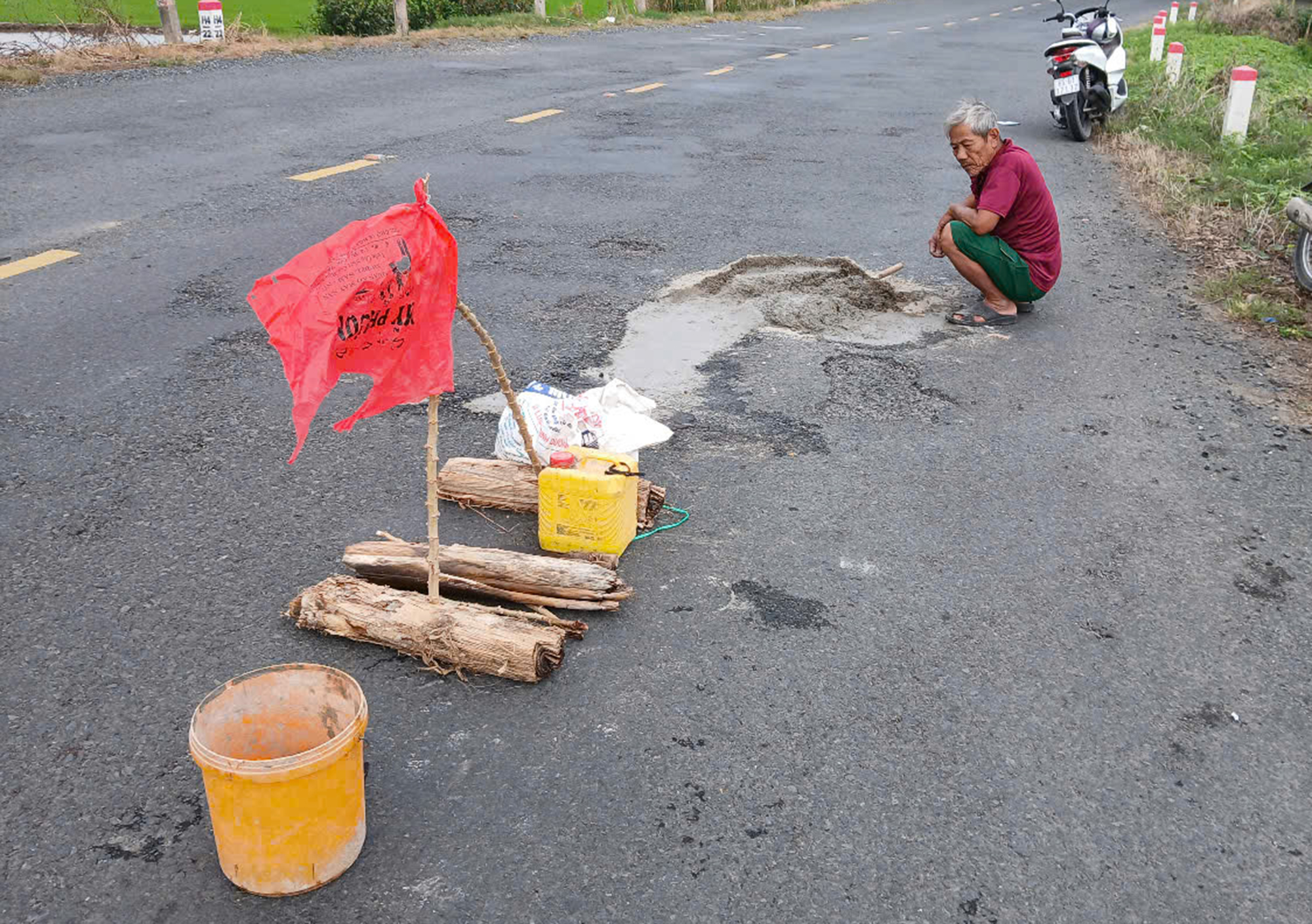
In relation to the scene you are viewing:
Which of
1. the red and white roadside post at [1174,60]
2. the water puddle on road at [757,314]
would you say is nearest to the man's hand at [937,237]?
the water puddle on road at [757,314]

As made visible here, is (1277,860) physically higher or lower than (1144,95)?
lower

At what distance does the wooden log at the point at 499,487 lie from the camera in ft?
13.0

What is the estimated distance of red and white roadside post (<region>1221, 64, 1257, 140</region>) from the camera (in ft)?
35.1

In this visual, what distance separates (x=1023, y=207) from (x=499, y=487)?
355 centimetres

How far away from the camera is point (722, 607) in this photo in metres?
3.49

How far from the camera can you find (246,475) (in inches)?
165

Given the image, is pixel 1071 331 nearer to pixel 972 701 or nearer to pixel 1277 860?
pixel 972 701

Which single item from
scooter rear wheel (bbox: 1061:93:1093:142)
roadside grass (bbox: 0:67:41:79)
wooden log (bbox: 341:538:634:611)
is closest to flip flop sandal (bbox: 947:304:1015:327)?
wooden log (bbox: 341:538:634:611)

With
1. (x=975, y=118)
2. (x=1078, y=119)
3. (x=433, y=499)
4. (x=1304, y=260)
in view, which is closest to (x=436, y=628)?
(x=433, y=499)

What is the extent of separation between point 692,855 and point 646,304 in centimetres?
400

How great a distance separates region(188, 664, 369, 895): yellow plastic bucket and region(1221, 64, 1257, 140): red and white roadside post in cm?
1061

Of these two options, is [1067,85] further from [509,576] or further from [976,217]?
[509,576]

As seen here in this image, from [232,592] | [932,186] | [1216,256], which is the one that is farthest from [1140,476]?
[932,186]

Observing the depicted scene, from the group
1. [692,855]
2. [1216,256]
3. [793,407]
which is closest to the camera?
[692,855]
